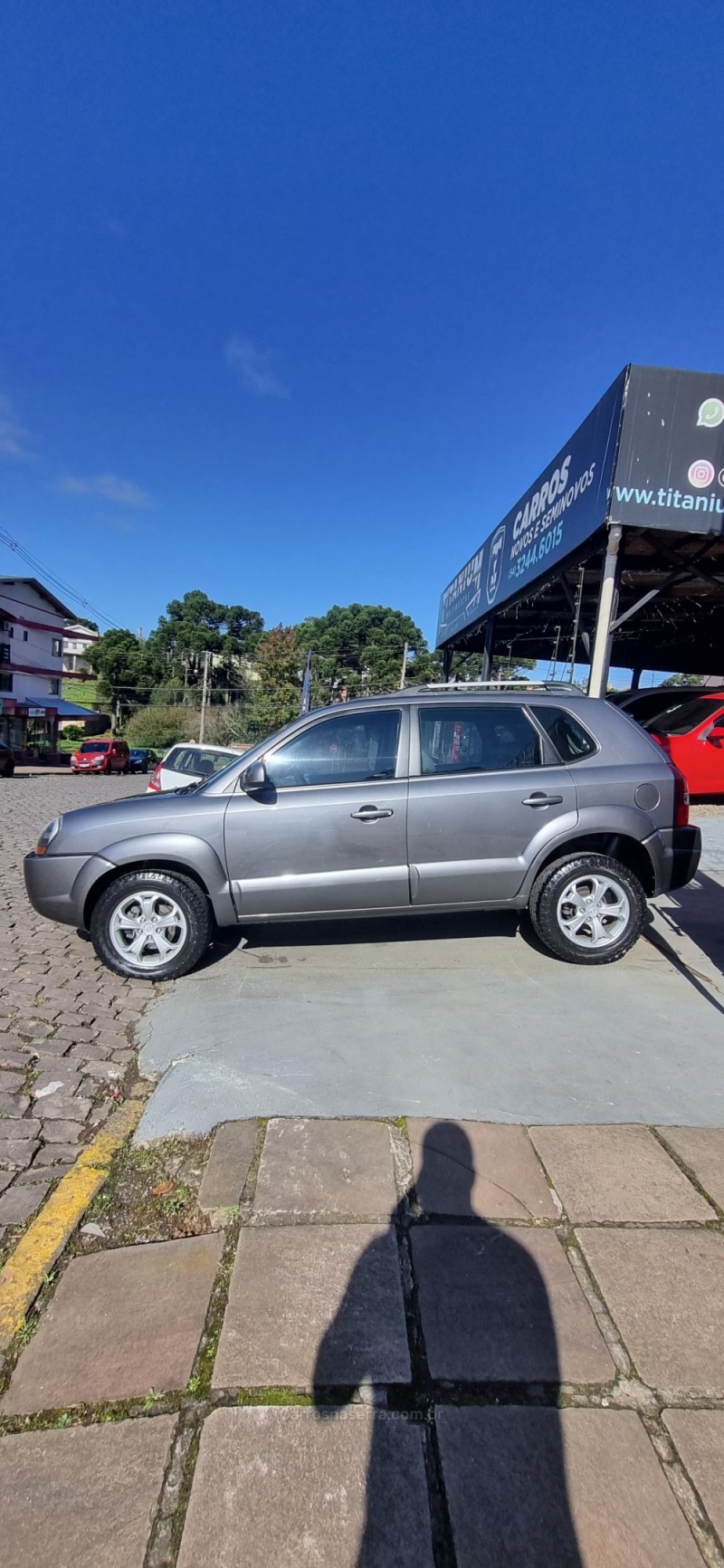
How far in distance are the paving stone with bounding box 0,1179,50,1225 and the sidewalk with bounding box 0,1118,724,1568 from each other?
22cm

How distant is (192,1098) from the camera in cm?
265

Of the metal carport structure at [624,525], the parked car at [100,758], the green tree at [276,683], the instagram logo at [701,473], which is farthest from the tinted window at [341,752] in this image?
the green tree at [276,683]

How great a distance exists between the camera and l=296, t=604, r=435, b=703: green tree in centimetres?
5203

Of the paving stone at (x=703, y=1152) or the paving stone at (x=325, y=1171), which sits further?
the paving stone at (x=703, y=1152)

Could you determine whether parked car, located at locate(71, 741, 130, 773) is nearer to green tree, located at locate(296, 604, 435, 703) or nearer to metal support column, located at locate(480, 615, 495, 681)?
green tree, located at locate(296, 604, 435, 703)

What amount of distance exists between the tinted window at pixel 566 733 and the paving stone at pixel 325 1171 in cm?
254

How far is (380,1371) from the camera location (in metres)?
1.53

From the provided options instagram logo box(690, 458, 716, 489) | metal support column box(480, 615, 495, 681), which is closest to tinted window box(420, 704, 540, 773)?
instagram logo box(690, 458, 716, 489)

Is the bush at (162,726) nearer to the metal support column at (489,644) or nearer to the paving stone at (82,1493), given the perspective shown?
the metal support column at (489,644)

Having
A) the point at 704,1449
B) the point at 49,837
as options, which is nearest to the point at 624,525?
the point at 49,837

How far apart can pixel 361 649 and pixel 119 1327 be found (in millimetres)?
60510

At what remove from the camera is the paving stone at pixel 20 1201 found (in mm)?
2064

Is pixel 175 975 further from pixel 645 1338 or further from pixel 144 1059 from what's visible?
pixel 645 1338

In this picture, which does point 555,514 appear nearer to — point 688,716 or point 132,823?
point 688,716
